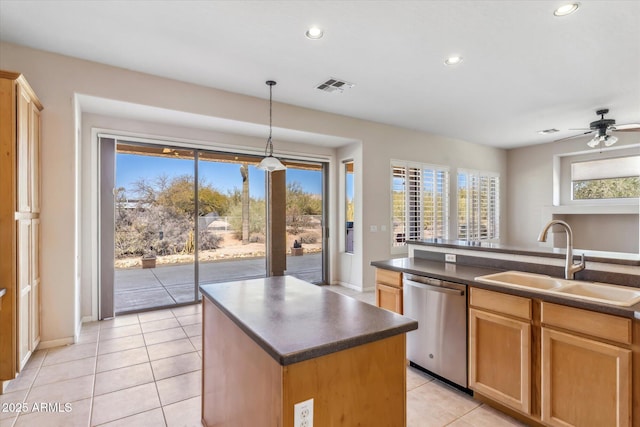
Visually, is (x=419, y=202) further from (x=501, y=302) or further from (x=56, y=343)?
(x=56, y=343)

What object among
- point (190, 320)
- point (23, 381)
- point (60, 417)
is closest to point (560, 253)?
point (60, 417)

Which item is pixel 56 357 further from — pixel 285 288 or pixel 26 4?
pixel 26 4

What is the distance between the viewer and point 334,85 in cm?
400

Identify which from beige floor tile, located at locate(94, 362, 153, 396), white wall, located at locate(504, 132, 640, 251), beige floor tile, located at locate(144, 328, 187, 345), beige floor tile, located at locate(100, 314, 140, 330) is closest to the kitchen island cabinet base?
beige floor tile, located at locate(94, 362, 153, 396)

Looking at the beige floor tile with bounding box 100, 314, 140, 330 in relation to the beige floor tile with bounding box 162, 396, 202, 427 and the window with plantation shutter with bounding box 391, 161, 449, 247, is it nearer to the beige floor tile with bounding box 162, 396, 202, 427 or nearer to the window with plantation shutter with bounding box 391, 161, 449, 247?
the beige floor tile with bounding box 162, 396, 202, 427

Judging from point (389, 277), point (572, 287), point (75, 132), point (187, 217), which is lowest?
point (389, 277)

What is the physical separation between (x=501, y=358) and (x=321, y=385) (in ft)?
5.14

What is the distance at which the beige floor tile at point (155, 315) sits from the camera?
4136mm

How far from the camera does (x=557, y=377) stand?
1.88 m

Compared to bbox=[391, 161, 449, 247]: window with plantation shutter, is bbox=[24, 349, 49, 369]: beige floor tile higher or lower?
lower

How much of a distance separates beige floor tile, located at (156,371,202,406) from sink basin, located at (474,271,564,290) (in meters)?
2.32

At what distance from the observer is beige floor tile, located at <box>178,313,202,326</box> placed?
399cm

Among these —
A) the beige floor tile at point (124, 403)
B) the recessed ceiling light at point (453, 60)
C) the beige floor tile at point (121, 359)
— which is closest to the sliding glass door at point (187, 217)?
the beige floor tile at point (121, 359)

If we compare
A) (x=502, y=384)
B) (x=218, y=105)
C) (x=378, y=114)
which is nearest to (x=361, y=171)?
(x=378, y=114)
